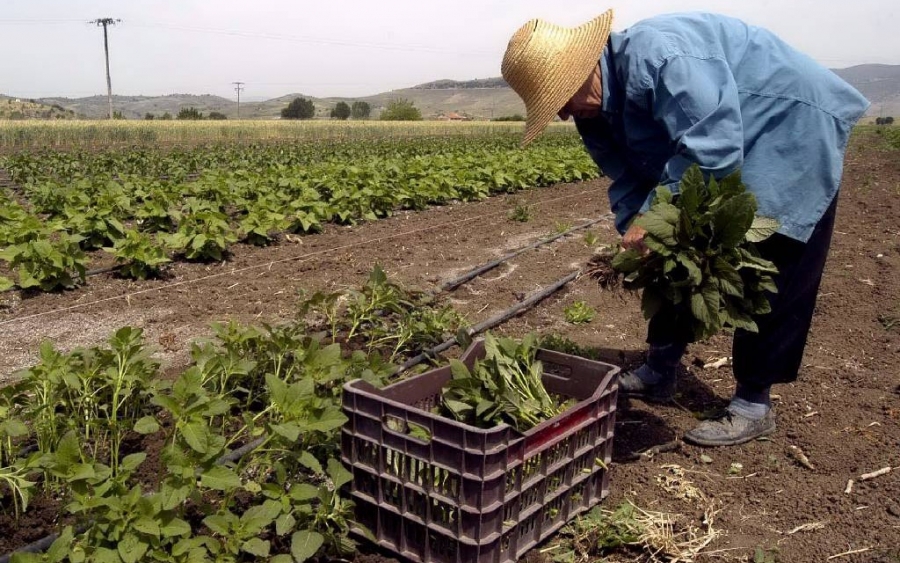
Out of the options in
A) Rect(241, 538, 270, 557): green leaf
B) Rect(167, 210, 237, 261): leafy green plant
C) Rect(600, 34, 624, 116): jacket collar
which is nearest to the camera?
Rect(241, 538, 270, 557): green leaf

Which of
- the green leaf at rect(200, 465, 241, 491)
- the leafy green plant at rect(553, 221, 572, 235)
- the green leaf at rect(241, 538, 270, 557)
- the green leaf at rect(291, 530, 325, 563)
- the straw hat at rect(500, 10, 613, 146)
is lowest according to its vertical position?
the green leaf at rect(291, 530, 325, 563)

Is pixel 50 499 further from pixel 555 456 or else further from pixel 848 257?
pixel 848 257

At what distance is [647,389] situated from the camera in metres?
3.90

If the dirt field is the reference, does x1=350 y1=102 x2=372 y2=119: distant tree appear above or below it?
above

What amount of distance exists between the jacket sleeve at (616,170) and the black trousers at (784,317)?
21.8 inches

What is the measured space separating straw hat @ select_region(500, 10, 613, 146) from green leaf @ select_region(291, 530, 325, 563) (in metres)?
1.74

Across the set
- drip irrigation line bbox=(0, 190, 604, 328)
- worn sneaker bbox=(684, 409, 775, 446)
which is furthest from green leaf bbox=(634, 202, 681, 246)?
drip irrigation line bbox=(0, 190, 604, 328)

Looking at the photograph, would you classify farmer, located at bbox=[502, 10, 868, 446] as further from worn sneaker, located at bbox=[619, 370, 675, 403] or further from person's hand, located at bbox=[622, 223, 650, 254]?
worn sneaker, located at bbox=[619, 370, 675, 403]

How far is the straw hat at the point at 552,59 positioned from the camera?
291cm

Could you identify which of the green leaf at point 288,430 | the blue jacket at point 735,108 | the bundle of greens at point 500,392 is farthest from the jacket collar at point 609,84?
the green leaf at point 288,430

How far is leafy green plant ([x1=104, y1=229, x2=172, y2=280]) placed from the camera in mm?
5977

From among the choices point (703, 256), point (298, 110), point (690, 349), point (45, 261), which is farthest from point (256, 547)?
point (298, 110)

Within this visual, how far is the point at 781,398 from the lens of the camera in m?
3.95

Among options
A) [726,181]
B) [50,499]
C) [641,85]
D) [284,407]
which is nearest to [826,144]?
[726,181]
